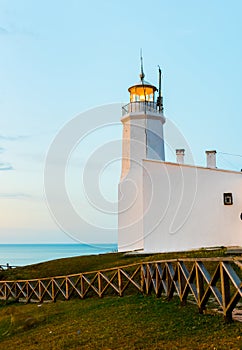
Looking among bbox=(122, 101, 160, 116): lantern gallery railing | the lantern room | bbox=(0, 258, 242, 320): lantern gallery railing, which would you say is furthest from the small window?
the lantern room

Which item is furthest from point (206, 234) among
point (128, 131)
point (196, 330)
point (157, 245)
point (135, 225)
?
point (196, 330)

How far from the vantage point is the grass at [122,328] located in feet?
19.6

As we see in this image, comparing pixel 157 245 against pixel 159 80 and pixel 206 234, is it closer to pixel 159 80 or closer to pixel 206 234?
pixel 206 234

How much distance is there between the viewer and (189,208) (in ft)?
68.5

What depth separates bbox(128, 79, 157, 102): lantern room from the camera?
26.1 metres

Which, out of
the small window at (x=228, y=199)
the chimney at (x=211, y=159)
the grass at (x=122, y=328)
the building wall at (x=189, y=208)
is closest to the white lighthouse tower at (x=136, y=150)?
the building wall at (x=189, y=208)

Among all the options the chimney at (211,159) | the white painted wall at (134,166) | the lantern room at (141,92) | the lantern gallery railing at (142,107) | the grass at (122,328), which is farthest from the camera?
the lantern room at (141,92)

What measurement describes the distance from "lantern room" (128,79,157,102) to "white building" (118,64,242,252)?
3118 mm

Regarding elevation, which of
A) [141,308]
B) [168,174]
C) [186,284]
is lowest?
[141,308]

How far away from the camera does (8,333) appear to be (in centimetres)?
961

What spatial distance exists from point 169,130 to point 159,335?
20.9 meters

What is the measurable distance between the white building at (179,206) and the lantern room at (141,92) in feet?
10.2

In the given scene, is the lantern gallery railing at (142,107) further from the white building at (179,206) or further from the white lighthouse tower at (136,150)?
the white building at (179,206)

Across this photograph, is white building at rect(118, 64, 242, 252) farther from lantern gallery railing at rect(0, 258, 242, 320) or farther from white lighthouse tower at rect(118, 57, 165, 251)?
lantern gallery railing at rect(0, 258, 242, 320)
